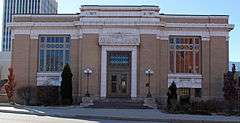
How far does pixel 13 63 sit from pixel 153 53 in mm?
13945

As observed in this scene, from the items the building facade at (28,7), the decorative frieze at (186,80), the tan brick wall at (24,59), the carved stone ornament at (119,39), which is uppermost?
the building facade at (28,7)

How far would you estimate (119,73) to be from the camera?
4434cm

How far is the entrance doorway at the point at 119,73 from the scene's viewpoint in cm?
4409

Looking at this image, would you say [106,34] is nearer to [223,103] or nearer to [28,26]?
[28,26]

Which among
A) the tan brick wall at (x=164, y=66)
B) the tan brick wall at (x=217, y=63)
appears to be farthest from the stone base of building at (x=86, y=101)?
the tan brick wall at (x=217, y=63)

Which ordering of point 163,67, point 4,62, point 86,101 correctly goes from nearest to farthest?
point 86,101
point 163,67
point 4,62

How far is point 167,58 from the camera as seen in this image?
44250 millimetres

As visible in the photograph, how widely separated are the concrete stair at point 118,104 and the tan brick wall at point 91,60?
A: 7.00 ft

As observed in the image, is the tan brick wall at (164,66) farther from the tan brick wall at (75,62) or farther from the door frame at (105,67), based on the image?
the tan brick wall at (75,62)

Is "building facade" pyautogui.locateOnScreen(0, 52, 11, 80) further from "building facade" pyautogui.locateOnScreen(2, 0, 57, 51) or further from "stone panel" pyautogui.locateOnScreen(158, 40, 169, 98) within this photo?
"stone panel" pyautogui.locateOnScreen(158, 40, 169, 98)

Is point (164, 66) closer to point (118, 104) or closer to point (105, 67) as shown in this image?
point (105, 67)

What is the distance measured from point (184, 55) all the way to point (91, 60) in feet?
30.1

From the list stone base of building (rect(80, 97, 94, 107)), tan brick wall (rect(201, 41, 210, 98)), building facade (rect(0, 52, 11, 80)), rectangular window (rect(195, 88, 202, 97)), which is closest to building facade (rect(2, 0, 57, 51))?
building facade (rect(0, 52, 11, 80))

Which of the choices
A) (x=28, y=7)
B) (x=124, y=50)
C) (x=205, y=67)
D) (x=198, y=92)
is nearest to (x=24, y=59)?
(x=124, y=50)
